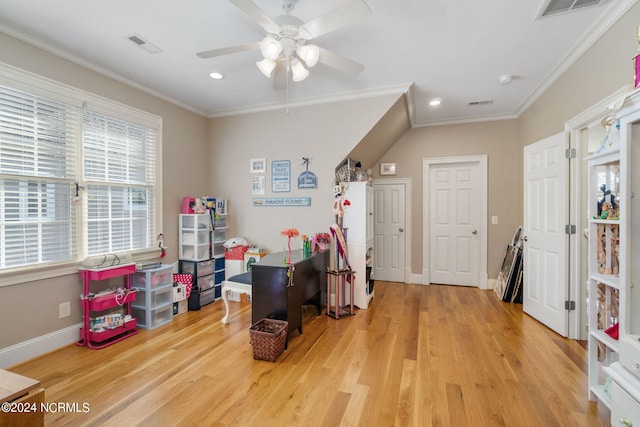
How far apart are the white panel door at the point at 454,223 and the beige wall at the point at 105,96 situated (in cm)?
382

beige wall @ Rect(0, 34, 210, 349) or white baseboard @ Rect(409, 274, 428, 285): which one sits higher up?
beige wall @ Rect(0, 34, 210, 349)

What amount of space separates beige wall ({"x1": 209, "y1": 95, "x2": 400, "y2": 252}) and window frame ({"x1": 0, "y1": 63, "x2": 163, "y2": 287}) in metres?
0.92

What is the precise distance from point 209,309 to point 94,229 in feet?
5.16

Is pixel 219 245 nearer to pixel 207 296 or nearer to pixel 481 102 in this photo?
pixel 207 296

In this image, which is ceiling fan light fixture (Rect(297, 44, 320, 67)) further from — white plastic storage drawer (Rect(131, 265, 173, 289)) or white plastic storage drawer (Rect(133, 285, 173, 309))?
→ white plastic storage drawer (Rect(133, 285, 173, 309))

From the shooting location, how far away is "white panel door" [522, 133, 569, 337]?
283cm

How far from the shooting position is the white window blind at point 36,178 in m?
2.27

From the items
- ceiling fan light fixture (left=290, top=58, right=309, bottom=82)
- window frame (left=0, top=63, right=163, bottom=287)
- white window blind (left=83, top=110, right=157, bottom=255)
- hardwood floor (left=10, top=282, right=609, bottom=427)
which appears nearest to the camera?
hardwood floor (left=10, top=282, right=609, bottom=427)

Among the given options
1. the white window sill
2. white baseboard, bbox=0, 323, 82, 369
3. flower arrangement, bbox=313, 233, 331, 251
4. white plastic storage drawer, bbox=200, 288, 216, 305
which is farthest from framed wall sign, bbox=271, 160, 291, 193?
white baseboard, bbox=0, 323, 82, 369

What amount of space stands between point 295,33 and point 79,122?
2.30m

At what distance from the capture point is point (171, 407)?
71.4 inches

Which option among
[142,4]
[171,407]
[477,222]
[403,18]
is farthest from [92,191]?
[477,222]

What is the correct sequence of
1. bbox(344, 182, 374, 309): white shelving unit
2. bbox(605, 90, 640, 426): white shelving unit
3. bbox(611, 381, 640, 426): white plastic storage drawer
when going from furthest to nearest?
bbox(344, 182, 374, 309): white shelving unit
bbox(605, 90, 640, 426): white shelving unit
bbox(611, 381, 640, 426): white plastic storage drawer

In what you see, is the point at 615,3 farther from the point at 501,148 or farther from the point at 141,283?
the point at 141,283
